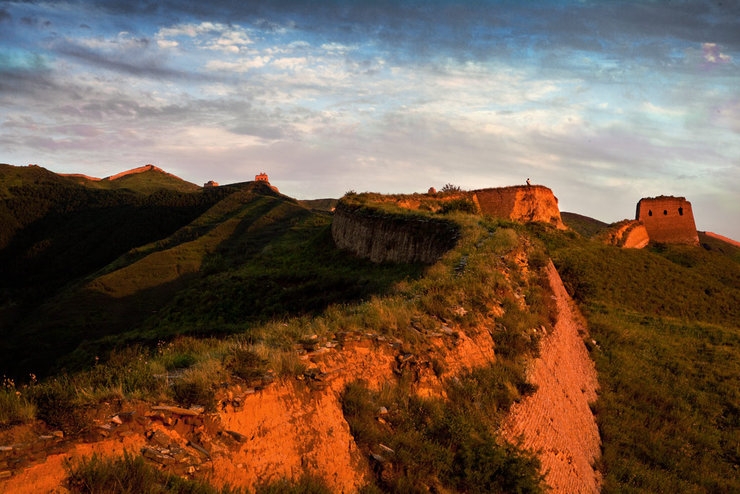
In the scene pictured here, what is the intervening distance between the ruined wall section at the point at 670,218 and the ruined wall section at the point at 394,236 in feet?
A: 105

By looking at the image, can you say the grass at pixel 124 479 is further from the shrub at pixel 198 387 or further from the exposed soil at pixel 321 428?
the shrub at pixel 198 387

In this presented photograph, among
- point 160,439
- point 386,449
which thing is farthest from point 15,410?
point 386,449

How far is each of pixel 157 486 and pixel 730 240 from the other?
96224mm

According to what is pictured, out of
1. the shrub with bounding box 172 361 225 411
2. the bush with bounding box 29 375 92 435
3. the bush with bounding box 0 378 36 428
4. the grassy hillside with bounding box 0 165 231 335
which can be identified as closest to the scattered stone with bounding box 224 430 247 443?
the shrub with bounding box 172 361 225 411

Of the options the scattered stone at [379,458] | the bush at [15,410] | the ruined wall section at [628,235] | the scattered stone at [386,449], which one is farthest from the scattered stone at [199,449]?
the ruined wall section at [628,235]

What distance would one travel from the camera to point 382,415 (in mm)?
6043

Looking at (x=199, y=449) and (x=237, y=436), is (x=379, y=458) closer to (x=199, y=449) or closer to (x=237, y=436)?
(x=237, y=436)

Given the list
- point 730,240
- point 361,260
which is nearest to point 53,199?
point 361,260

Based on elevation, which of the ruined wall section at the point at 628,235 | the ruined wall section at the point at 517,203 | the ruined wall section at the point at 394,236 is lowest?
the ruined wall section at the point at 394,236

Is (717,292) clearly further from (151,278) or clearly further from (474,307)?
(151,278)

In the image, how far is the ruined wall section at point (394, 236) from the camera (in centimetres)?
1717

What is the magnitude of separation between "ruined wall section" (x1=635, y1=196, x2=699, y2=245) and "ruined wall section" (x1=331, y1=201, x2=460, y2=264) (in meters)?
31.9

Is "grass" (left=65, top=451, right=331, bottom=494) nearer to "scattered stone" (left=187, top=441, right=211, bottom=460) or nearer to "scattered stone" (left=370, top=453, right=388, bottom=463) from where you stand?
"scattered stone" (left=187, top=441, right=211, bottom=460)

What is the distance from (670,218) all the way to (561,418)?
4230 centimetres
